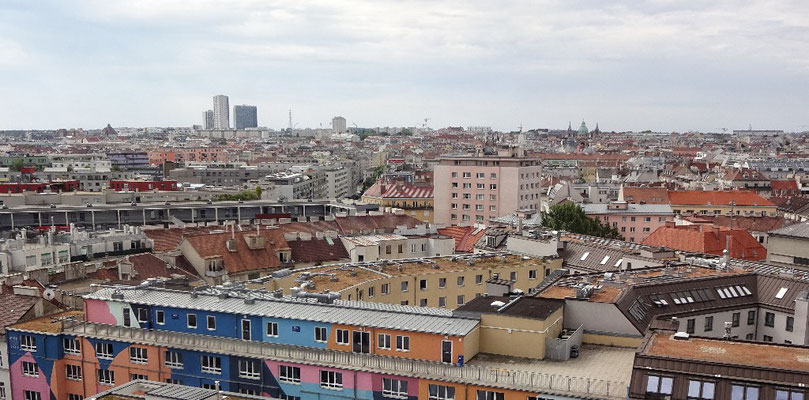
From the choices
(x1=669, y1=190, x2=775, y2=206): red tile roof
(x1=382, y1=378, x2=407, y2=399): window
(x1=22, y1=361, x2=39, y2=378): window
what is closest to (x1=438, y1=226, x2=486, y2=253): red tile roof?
(x1=382, y1=378, x2=407, y2=399): window

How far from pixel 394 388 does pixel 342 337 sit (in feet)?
11.6

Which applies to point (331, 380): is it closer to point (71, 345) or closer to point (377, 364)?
point (377, 364)

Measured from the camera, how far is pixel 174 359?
3703 cm

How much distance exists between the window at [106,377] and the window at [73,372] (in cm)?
128

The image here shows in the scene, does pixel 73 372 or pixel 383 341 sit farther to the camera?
pixel 73 372

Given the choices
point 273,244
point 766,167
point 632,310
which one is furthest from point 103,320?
point 766,167

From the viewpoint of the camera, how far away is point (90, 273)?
53812 mm

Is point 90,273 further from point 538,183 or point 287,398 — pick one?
point 538,183

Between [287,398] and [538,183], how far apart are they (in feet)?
287

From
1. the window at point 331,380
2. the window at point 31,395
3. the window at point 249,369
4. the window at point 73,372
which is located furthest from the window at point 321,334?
the window at point 31,395

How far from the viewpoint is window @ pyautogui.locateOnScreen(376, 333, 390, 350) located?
3362cm

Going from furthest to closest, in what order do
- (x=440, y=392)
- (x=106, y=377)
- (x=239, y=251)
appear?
(x=239, y=251)
(x=106, y=377)
(x=440, y=392)

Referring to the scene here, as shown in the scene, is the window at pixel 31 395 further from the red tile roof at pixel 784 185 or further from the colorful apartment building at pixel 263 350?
the red tile roof at pixel 784 185

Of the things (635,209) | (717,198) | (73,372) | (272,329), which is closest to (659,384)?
(272,329)
